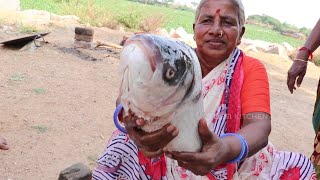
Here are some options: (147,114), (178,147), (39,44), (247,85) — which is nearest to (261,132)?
(247,85)

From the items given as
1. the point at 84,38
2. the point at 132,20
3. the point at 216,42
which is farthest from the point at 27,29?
the point at 216,42

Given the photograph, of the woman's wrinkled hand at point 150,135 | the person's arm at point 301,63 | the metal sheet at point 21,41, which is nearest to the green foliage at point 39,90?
the metal sheet at point 21,41

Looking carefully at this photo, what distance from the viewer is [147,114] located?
110cm

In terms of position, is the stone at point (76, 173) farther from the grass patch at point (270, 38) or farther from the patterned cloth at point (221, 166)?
the grass patch at point (270, 38)

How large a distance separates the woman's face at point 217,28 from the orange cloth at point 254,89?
138 mm

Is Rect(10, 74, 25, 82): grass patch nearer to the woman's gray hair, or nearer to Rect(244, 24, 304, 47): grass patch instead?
the woman's gray hair

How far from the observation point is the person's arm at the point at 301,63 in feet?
8.37

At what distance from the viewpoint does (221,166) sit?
1.74 metres

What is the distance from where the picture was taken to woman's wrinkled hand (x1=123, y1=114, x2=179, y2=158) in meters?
1.15

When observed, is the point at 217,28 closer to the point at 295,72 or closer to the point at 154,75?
the point at 154,75

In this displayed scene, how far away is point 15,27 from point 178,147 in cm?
952

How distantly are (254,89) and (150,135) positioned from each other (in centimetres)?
78

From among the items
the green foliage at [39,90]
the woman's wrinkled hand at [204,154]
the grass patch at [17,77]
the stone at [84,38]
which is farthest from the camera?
the stone at [84,38]

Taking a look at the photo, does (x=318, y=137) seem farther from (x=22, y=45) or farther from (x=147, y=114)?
(x=22, y=45)
